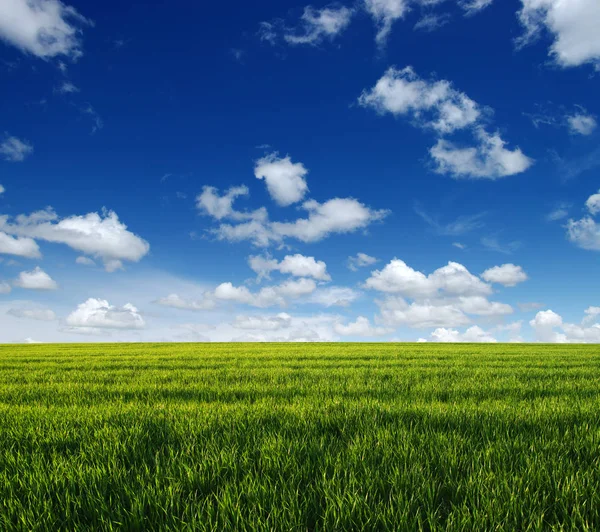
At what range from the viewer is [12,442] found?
419cm

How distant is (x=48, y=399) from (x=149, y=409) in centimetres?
297

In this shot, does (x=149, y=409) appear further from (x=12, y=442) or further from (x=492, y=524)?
(x=492, y=524)

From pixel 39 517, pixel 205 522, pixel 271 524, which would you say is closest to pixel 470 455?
pixel 271 524

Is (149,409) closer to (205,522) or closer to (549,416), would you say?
(205,522)

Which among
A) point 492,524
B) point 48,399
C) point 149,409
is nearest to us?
point 492,524

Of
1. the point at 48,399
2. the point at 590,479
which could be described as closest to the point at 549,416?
the point at 590,479

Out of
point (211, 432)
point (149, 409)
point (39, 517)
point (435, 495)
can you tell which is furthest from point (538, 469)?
point (149, 409)

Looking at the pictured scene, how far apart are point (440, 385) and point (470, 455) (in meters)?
4.93

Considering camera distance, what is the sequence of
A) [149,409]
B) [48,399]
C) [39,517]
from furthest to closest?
[48,399]
[149,409]
[39,517]

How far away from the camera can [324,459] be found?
3.21 m

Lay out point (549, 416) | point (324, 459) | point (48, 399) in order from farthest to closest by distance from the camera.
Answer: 1. point (48, 399)
2. point (549, 416)
3. point (324, 459)

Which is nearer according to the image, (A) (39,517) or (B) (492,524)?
(B) (492,524)

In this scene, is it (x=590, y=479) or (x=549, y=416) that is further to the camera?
(x=549, y=416)

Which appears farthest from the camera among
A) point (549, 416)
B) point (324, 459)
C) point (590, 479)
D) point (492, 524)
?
point (549, 416)
